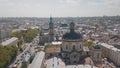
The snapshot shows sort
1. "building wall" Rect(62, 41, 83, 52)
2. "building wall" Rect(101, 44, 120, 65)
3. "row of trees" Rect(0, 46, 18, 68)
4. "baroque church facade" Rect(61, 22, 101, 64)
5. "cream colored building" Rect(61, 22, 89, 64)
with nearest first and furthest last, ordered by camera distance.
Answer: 1. "row of trees" Rect(0, 46, 18, 68)
2. "baroque church facade" Rect(61, 22, 101, 64)
3. "cream colored building" Rect(61, 22, 89, 64)
4. "building wall" Rect(62, 41, 83, 52)
5. "building wall" Rect(101, 44, 120, 65)

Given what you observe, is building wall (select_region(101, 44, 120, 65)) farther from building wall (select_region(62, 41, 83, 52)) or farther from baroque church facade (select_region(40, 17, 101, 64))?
building wall (select_region(62, 41, 83, 52))

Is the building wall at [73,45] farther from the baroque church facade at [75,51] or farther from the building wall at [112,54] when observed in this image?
the building wall at [112,54]

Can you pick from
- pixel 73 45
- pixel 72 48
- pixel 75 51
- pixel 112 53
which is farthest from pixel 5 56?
pixel 112 53

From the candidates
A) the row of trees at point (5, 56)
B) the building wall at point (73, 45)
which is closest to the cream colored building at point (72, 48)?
the building wall at point (73, 45)

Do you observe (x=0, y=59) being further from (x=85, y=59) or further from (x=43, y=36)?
(x=43, y=36)

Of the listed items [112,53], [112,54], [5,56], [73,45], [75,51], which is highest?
[73,45]

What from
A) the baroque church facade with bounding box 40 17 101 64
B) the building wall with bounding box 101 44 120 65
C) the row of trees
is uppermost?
the baroque church facade with bounding box 40 17 101 64

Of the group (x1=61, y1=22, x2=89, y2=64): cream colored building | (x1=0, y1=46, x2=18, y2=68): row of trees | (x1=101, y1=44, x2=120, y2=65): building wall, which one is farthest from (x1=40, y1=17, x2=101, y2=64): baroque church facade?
(x1=0, y1=46, x2=18, y2=68): row of trees

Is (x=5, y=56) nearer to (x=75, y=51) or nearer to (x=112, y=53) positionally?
(x=75, y=51)

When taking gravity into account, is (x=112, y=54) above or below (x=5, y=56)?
below

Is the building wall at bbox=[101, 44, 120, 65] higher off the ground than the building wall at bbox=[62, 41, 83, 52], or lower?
lower

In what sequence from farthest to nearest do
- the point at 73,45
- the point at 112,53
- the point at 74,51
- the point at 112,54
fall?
1. the point at 112,54
2. the point at 112,53
3. the point at 73,45
4. the point at 74,51

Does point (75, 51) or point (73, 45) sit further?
point (73, 45)
